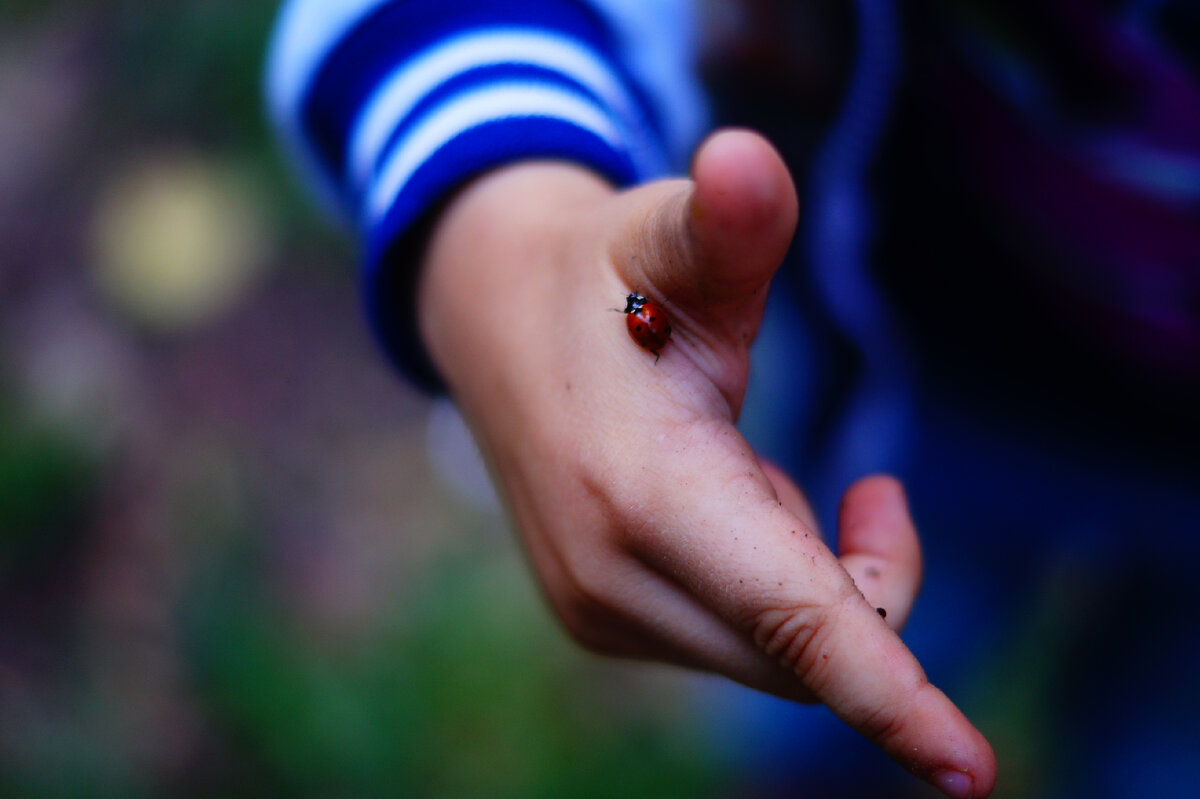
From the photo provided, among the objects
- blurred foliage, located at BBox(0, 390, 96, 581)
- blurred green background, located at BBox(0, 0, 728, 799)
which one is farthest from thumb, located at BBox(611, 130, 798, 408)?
blurred foliage, located at BBox(0, 390, 96, 581)

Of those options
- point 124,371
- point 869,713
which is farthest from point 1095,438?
point 124,371

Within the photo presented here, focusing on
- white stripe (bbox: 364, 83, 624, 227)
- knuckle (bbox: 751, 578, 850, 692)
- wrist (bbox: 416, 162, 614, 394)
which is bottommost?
knuckle (bbox: 751, 578, 850, 692)

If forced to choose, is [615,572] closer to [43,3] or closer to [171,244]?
[171,244]

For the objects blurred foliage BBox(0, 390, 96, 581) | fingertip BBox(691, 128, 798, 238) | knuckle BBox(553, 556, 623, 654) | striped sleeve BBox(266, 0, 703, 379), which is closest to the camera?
fingertip BBox(691, 128, 798, 238)

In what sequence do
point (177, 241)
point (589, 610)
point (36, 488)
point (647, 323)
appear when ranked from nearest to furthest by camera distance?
point (647, 323), point (589, 610), point (36, 488), point (177, 241)

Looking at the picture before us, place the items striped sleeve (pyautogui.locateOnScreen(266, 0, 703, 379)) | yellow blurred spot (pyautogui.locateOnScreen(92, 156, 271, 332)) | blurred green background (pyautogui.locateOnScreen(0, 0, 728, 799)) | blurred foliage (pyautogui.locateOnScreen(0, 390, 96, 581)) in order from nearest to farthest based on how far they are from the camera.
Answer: striped sleeve (pyautogui.locateOnScreen(266, 0, 703, 379)) < blurred green background (pyautogui.locateOnScreen(0, 0, 728, 799)) < blurred foliage (pyautogui.locateOnScreen(0, 390, 96, 581)) < yellow blurred spot (pyautogui.locateOnScreen(92, 156, 271, 332))

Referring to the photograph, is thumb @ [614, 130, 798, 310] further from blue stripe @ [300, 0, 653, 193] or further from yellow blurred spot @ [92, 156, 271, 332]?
yellow blurred spot @ [92, 156, 271, 332]

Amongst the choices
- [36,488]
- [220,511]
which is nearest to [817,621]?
[220,511]

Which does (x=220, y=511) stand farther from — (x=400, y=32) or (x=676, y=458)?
(x=676, y=458)
